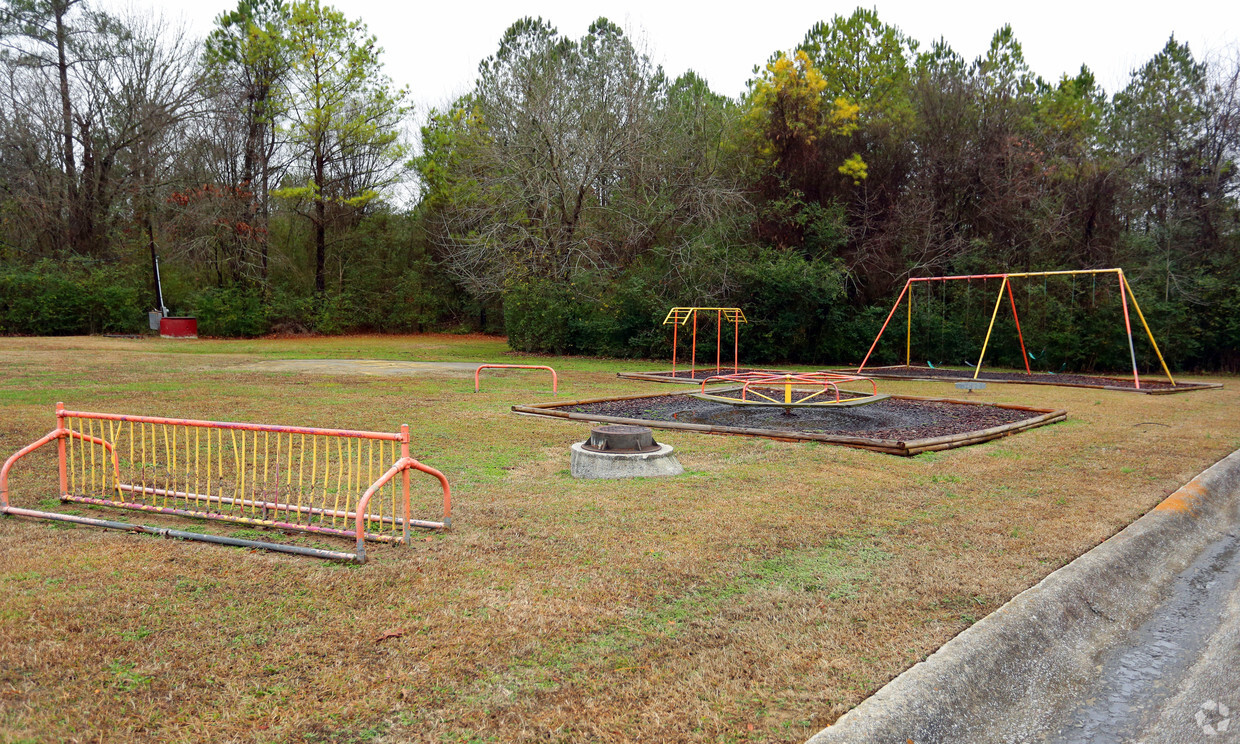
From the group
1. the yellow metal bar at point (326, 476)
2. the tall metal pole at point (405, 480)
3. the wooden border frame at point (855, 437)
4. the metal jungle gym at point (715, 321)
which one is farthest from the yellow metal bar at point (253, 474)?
the metal jungle gym at point (715, 321)

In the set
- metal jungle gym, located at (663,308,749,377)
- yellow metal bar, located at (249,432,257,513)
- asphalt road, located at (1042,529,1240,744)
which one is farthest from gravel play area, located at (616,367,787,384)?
asphalt road, located at (1042,529,1240,744)

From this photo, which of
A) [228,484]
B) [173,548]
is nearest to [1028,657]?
[173,548]

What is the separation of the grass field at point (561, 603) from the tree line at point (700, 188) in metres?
15.1

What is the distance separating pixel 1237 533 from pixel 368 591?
18.8 ft

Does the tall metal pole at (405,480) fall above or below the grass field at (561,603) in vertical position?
above

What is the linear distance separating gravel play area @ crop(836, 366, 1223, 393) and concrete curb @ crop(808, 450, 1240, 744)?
39.3ft

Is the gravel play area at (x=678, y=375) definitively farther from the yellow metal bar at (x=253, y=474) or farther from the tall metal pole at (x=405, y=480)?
the tall metal pole at (x=405, y=480)

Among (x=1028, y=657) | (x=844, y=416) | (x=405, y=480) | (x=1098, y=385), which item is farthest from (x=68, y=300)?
(x=1028, y=657)

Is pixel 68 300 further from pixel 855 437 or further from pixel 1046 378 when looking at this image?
pixel 1046 378

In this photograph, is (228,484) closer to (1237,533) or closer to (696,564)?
(696,564)

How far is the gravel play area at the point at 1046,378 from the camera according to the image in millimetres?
15102

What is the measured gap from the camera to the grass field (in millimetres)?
2498

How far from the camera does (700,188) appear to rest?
73.6 feet

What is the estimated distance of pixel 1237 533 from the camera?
215 inches
